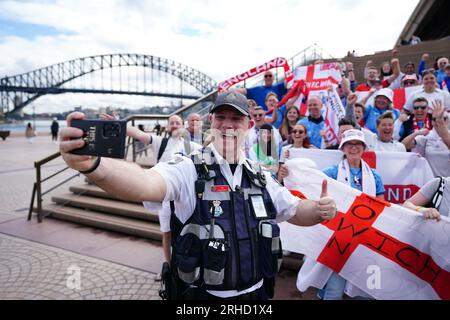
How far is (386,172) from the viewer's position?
3840 mm

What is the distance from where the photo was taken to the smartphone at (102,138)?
116 centimetres

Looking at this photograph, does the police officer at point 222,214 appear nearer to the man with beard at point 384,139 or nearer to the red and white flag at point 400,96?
the man with beard at point 384,139

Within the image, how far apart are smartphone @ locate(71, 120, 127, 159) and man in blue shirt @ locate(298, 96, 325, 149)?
12.5 feet

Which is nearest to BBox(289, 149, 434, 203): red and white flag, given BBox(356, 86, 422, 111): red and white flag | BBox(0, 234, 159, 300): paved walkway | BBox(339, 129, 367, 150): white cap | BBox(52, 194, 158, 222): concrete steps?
BBox(339, 129, 367, 150): white cap

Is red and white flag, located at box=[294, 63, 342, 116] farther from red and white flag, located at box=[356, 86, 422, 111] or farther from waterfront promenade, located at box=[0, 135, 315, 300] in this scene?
waterfront promenade, located at box=[0, 135, 315, 300]

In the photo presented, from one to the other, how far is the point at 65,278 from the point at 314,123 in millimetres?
4341

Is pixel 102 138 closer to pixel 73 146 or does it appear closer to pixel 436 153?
pixel 73 146

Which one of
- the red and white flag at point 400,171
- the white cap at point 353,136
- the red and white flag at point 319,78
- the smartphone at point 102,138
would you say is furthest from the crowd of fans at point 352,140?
the red and white flag at point 319,78

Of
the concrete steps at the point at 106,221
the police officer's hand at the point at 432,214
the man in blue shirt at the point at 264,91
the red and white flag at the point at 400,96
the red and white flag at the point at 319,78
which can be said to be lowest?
the concrete steps at the point at 106,221

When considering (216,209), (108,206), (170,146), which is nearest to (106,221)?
(108,206)

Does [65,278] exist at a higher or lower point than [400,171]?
lower

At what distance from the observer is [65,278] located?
390 centimetres

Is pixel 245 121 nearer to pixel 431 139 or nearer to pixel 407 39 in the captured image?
pixel 431 139

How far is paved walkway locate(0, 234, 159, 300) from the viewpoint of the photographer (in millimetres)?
3498
